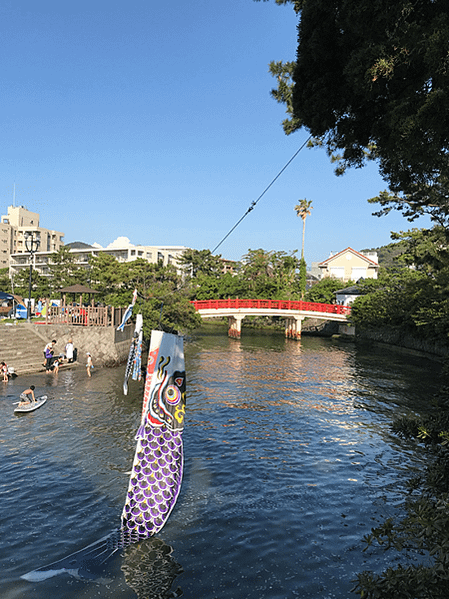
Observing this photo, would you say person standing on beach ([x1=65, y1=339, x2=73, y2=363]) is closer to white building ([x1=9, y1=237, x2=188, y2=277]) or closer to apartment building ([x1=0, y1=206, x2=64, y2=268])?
white building ([x1=9, y1=237, x2=188, y2=277])

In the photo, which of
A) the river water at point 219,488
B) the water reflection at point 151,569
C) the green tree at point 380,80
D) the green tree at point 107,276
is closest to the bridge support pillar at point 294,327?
the green tree at point 107,276

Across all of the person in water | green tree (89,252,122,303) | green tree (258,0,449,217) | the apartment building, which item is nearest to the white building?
the apartment building

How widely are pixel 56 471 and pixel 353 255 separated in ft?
219

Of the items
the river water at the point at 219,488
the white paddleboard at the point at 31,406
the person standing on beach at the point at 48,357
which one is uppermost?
the person standing on beach at the point at 48,357

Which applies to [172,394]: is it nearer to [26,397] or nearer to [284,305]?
[26,397]

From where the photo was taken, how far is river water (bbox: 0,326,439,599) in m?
7.48

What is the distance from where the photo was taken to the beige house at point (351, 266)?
71312mm

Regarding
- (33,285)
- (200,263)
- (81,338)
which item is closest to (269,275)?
(200,263)

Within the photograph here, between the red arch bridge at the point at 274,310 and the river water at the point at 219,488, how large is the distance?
26.0m

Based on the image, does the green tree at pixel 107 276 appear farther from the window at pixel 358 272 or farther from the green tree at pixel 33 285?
the window at pixel 358 272

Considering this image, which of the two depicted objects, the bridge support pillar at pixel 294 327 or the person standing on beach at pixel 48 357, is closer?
the person standing on beach at pixel 48 357

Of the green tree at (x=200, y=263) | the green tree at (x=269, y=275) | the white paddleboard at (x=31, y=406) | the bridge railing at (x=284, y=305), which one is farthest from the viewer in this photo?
the green tree at (x=200, y=263)

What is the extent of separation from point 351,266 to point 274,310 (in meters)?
28.2

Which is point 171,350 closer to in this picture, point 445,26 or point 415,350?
point 445,26
